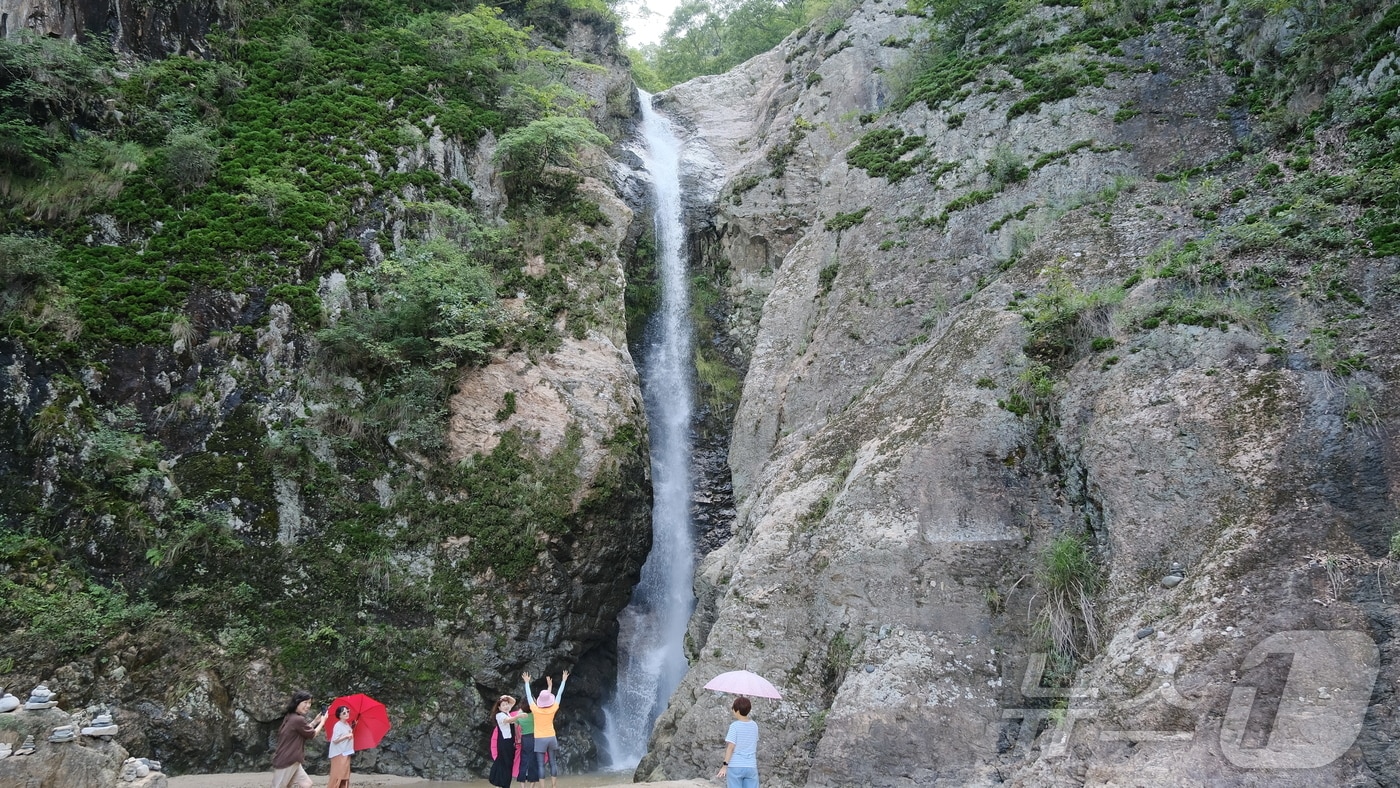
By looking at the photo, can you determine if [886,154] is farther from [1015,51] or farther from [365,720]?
[365,720]

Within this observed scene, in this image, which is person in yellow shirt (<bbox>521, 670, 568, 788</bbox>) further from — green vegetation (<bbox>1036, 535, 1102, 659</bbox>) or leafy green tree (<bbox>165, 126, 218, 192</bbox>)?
leafy green tree (<bbox>165, 126, 218, 192</bbox>)

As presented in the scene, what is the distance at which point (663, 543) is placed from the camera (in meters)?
18.7

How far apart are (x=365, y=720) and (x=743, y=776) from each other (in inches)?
192

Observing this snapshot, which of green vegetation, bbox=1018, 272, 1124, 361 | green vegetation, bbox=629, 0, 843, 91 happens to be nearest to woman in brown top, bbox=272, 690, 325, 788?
green vegetation, bbox=1018, 272, 1124, 361

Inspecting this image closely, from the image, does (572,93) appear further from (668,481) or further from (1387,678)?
(1387,678)

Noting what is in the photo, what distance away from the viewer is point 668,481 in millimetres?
19484

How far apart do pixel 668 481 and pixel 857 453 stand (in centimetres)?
779

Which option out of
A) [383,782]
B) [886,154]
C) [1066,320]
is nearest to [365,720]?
[383,782]

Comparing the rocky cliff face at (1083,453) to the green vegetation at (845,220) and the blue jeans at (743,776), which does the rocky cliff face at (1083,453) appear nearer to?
the green vegetation at (845,220)

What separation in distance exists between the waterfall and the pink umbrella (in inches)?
313

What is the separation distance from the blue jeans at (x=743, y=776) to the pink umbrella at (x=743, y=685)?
1.11 meters

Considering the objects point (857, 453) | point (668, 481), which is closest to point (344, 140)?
point (668, 481)

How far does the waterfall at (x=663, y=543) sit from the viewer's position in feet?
55.8

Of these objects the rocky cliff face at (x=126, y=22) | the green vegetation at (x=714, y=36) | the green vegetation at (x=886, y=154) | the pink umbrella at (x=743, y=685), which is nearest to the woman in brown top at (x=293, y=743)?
the pink umbrella at (x=743, y=685)
